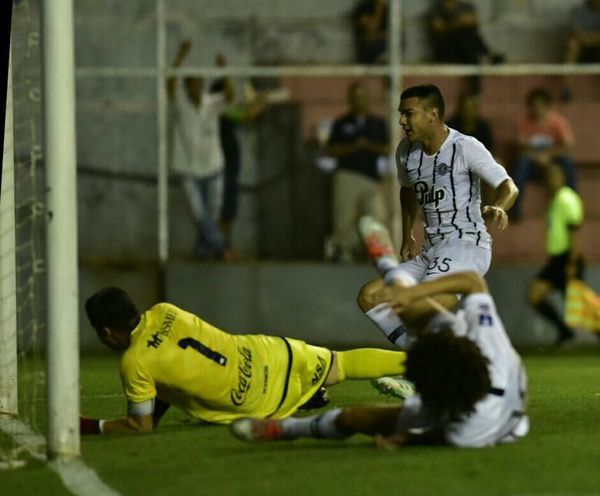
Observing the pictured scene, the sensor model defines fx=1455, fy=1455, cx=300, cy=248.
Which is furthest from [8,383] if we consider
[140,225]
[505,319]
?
[505,319]

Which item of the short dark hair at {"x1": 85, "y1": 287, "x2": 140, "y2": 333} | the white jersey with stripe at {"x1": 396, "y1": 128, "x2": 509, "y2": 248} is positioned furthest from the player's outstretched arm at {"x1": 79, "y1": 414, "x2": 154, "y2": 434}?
the white jersey with stripe at {"x1": 396, "y1": 128, "x2": 509, "y2": 248}

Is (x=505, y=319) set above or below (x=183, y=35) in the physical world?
below

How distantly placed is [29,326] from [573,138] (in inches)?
305

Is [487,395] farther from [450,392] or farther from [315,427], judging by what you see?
[315,427]

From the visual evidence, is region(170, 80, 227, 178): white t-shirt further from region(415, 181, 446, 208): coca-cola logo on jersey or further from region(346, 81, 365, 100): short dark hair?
region(415, 181, 446, 208): coca-cola logo on jersey

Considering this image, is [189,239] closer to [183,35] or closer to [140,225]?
[140,225]

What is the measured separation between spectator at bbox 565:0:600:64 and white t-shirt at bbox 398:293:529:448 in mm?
9092

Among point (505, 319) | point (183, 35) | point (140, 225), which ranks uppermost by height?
point (183, 35)

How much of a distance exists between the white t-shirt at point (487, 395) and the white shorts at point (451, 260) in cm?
192

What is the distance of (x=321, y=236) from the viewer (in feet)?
50.1

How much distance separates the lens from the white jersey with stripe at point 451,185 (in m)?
8.98

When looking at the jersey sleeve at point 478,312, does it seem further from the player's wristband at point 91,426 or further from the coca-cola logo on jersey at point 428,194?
the player's wristband at point 91,426

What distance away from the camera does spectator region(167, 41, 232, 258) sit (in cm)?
1518

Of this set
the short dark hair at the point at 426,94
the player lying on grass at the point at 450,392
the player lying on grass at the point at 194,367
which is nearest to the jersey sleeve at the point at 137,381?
the player lying on grass at the point at 194,367
